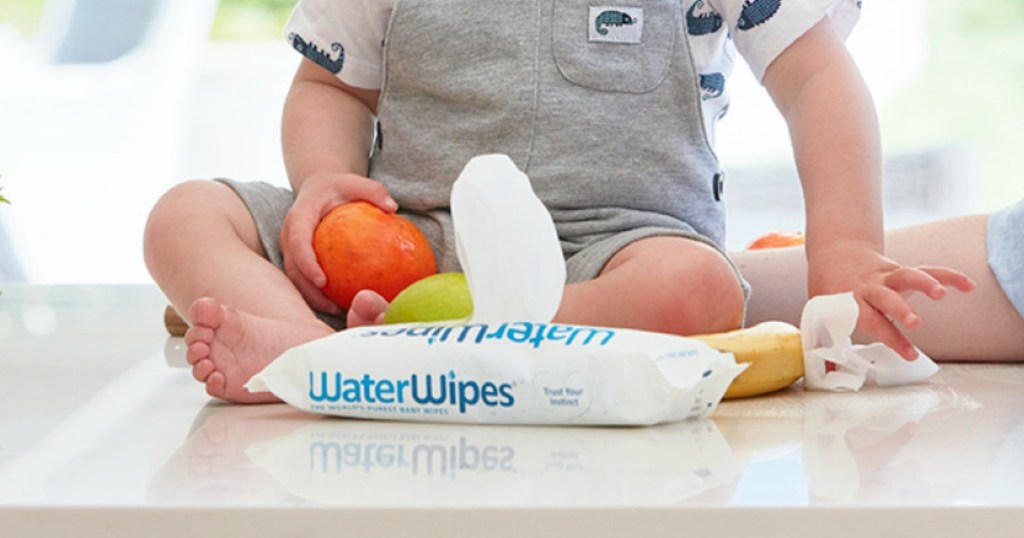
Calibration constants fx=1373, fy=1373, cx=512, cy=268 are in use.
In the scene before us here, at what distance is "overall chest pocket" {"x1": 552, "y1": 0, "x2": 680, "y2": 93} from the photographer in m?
1.29

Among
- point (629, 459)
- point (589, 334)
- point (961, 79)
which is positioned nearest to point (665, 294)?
point (589, 334)

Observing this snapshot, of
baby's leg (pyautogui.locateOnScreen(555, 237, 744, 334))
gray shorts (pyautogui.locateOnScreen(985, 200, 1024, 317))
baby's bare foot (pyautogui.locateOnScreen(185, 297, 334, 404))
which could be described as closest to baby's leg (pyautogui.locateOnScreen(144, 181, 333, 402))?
baby's bare foot (pyautogui.locateOnScreen(185, 297, 334, 404))

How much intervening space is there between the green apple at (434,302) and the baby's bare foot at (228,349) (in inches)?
3.6

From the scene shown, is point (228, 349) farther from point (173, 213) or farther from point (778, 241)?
point (778, 241)

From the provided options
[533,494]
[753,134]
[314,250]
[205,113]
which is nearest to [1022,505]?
[533,494]

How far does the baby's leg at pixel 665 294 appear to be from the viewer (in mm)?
1054

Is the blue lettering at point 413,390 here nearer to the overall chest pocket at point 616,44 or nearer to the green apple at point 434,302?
the green apple at point 434,302

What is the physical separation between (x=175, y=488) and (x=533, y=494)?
17 cm

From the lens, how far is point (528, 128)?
129cm

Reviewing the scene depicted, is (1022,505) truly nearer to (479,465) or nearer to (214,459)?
(479,465)

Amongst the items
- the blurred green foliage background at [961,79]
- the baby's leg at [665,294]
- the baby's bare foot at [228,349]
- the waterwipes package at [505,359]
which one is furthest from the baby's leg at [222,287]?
the blurred green foliage background at [961,79]

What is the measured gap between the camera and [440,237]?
1.28 m

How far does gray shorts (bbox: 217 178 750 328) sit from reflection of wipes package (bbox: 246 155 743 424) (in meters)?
0.33

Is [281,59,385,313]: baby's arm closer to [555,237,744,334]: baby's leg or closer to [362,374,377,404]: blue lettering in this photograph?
[555,237,744,334]: baby's leg
